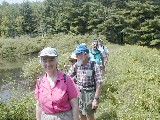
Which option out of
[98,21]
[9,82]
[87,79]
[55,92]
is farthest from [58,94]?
[98,21]

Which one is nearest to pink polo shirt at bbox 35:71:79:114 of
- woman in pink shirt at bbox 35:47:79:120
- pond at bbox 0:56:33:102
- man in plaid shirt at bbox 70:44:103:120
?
woman in pink shirt at bbox 35:47:79:120

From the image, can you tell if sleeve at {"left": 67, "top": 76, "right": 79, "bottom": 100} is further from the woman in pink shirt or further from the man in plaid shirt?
the man in plaid shirt

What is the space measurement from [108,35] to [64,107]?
39035mm

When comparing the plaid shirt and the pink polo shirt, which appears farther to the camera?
the plaid shirt

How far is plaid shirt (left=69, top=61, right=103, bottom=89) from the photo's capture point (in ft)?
19.3

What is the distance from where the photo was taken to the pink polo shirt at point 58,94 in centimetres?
393

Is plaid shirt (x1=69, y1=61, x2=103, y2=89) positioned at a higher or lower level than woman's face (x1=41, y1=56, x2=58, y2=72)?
lower

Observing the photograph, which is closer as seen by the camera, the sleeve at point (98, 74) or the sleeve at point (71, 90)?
the sleeve at point (71, 90)

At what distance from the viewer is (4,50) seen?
45156mm

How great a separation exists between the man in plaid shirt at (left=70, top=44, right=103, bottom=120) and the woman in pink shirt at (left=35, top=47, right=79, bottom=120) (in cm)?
178

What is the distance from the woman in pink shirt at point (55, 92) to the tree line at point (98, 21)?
32.2 metres

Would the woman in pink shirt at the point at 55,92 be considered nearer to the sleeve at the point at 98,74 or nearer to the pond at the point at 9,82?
the sleeve at the point at 98,74

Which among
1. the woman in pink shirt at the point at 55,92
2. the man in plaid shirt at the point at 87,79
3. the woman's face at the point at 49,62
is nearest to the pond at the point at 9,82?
the man in plaid shirt at the point at 87,79

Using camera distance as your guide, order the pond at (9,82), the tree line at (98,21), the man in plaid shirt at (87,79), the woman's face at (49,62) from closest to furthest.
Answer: the woman's face at (49,62) → the man in plaid shirt at (87,79) → the pond at (9,82) → the tree line at (98,21)
